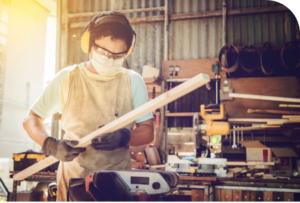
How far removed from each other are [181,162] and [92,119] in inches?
72.9

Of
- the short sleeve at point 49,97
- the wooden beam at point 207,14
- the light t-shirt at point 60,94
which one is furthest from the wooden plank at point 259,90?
the short sleeve at point 49,97

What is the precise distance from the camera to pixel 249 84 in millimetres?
4137

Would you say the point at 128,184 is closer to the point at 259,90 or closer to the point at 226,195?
the point at 226,195

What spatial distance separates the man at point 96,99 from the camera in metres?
1.67

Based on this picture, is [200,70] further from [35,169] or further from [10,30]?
[35,169]

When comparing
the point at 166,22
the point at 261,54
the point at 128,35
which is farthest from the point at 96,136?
the point at 166,22

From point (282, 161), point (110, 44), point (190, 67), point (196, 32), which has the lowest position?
point (282, 161)

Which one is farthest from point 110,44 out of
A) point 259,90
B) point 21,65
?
point 21,65

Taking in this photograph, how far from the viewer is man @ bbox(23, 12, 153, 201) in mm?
1669

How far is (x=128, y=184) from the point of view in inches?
45.8

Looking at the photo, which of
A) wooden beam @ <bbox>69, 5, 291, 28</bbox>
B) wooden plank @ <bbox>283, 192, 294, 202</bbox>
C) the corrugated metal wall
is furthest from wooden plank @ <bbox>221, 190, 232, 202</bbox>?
wooden beam @ <bbox>69, 5, 291, 28</bbox>

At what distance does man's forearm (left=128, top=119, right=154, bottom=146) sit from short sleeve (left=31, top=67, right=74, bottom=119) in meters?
0.52

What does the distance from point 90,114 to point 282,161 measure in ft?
8.78

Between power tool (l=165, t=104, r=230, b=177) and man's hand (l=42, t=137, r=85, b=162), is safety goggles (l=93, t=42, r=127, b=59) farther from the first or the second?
power tool (l=165, t=104, r=230, b=177)
